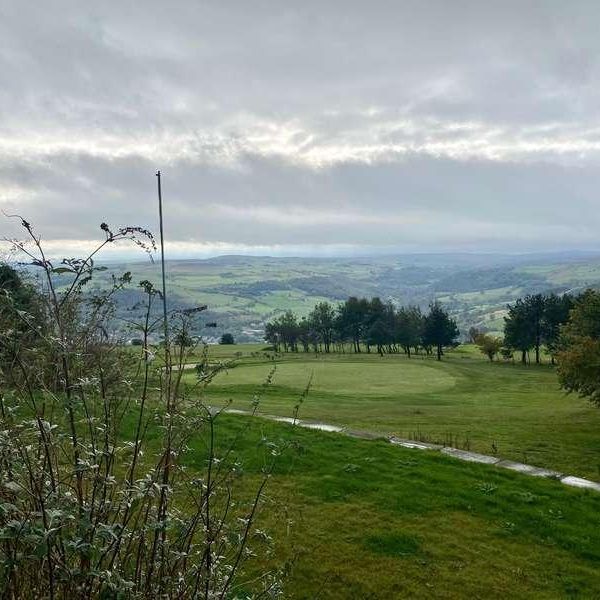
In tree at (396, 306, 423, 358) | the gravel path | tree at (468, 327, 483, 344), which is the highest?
the gravel path

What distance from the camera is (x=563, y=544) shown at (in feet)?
30.6

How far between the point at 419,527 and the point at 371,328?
73.8 meters

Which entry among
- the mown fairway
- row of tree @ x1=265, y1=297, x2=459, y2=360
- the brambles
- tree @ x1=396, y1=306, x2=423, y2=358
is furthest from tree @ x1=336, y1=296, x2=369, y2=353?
the brambles

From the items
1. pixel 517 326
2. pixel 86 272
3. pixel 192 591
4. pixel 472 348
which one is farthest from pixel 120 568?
pixel 472 348

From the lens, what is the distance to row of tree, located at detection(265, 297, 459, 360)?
2906 inches

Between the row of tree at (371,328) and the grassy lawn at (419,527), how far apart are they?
61396 mm

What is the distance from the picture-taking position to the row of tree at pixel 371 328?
73812 mm

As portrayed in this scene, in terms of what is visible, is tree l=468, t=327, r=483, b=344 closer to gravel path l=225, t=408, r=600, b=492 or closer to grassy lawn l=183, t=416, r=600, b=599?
gravel path l=225, t=408, r=600, b=492

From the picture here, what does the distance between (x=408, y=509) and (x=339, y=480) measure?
1742 millimetres

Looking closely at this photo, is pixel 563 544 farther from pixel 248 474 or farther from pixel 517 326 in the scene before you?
pixel 517 326

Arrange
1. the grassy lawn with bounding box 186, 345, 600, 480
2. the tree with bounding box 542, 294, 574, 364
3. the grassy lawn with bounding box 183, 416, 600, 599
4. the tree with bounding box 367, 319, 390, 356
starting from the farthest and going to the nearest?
the tree with bounding box 367, 319, 390, 356
the tree with bounding box 542, 294, 574, 364
the grassy lawn with bounding box 186, 345, 600, 480
the grassy lawn with bounding box 183, 416, 600, 599

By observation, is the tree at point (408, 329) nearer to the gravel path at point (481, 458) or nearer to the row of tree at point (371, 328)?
the row of tree at point (371, 328)

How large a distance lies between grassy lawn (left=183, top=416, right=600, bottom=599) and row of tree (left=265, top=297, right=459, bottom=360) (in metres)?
61.4

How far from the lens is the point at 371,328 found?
82750 mm
